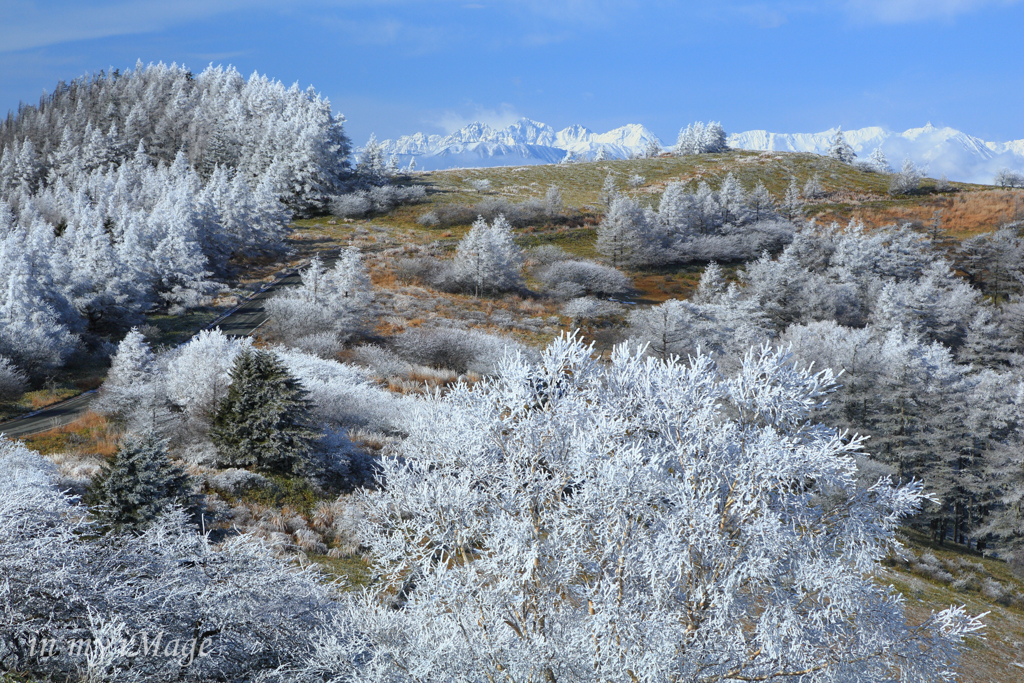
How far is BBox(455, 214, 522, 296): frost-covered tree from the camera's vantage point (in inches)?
1665

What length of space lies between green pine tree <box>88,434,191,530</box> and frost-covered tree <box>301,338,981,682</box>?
15.0ft

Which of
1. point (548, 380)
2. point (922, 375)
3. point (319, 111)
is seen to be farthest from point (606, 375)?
point (319, 111)

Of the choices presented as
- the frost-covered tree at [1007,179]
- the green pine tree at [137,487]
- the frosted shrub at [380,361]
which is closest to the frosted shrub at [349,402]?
the frosted shrub at [380,361]

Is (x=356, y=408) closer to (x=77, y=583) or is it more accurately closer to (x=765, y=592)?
(x=77, y=583)

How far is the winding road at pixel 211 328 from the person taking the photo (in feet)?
56.0

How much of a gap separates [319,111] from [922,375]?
2594 inches

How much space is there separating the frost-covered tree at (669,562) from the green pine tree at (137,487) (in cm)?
457

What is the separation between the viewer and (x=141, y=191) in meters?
56.8

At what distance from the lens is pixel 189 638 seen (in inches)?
215

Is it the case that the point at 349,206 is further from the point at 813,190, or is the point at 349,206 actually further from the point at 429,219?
the point at 813,190

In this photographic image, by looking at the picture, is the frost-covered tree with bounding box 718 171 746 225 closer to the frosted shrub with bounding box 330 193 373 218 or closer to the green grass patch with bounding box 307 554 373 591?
the frosted shrub with bounding box 330 193 373 218

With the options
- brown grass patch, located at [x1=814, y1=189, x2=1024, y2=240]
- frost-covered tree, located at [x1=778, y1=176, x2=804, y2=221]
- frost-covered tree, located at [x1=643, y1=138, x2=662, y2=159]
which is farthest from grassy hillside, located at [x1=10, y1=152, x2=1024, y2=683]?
frost-covered tree, located at [x1=643, y1=138, x2=662, y2=159]

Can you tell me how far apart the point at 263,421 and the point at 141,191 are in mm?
54535

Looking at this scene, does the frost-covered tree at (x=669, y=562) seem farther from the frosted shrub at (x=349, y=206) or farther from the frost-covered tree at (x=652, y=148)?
the frost-covered tree at (x=652, y=148)
